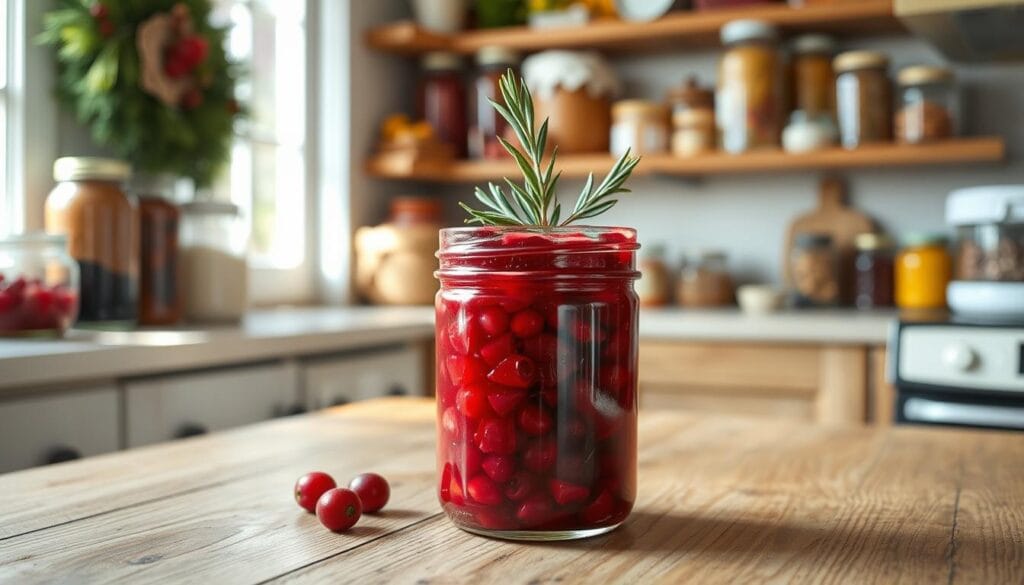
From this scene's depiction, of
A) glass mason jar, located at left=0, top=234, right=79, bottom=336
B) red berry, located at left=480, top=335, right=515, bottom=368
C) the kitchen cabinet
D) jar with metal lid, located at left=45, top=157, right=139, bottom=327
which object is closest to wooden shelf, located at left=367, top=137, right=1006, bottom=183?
the kitchen cabinet

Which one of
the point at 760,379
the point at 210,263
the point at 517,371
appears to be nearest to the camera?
the point at 517,371

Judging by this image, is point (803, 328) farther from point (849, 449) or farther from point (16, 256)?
point (16, 256)

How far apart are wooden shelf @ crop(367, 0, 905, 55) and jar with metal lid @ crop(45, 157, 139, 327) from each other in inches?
46.2

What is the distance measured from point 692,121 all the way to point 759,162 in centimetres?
20

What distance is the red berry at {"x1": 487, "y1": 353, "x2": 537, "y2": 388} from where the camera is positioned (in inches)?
22.2

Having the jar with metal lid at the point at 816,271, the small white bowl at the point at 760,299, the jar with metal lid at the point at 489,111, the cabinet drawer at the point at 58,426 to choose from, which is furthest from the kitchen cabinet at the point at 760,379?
the cabinet drawer at the point at 58,426

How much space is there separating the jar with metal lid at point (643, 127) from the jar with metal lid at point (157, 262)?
1.14m

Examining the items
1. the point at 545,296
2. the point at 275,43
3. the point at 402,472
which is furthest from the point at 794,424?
the point at 275,43

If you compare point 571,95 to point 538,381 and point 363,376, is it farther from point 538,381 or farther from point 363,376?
point 538,381

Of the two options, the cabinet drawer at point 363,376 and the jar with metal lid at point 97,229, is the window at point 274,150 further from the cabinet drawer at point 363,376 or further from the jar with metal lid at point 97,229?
the jar with metal lid at point 97,229

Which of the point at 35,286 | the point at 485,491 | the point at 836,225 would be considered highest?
the point at 836,225

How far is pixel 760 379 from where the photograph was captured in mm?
2055


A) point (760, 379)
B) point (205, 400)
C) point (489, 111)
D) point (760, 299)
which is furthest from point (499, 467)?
point (489, 111)

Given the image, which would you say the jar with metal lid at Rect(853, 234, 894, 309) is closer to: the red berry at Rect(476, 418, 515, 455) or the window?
the window
